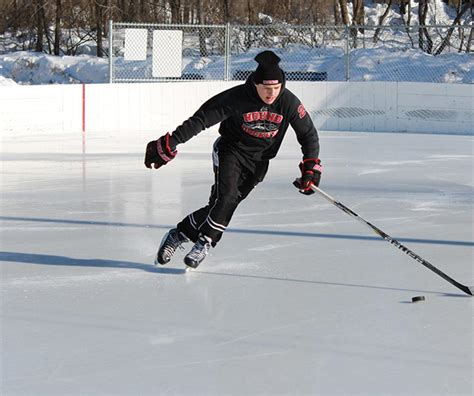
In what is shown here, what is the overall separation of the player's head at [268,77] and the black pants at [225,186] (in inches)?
17.3

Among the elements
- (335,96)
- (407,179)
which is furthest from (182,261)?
(335,96)

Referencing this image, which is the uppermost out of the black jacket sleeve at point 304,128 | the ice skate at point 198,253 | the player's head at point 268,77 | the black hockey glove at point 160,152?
the player's head at point 268,77

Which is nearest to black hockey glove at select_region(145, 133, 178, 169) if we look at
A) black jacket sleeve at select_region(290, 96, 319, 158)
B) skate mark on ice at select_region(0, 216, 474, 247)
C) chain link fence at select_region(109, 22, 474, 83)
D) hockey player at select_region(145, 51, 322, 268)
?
hockey player at select_region(145, 51, 322, 268)

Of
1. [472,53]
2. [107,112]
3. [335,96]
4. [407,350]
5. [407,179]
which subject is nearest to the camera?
[407,350]

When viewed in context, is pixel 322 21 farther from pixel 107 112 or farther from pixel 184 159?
pixel 184 159

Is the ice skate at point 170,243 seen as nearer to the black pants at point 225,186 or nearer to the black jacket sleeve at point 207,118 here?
the black pants at point 225,186

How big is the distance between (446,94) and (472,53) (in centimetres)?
498

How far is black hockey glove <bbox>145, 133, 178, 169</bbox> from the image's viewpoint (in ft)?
Result: 16.5

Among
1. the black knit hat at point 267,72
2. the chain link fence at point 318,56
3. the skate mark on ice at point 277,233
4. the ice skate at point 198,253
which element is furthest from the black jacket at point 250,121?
the chain link fence at point 318,56

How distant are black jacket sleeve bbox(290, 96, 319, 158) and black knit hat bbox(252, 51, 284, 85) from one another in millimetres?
249

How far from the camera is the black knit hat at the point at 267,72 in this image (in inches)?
191

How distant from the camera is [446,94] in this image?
14.5m

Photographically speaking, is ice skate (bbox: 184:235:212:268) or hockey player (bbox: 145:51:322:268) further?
ice skate (bbox: 184:235:212:268)

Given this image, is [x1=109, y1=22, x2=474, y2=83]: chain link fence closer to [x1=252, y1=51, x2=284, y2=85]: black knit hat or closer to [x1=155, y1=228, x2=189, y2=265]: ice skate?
[x1=155, y1=228, x2=189, y2=265]: ice skate
